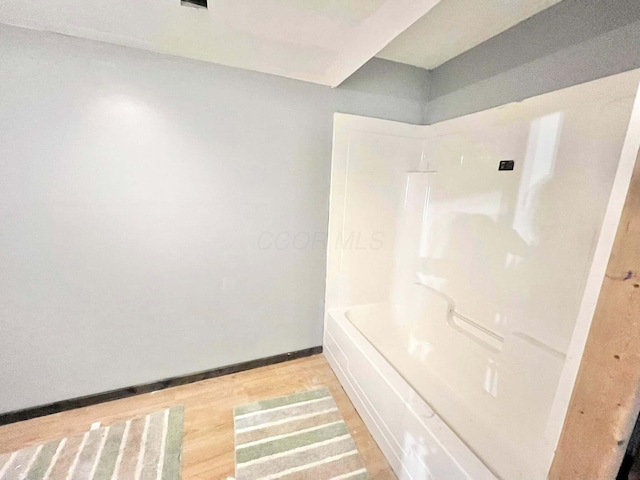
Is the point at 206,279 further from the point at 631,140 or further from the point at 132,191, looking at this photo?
the point at 631,140

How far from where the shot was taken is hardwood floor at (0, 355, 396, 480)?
4.47 feet

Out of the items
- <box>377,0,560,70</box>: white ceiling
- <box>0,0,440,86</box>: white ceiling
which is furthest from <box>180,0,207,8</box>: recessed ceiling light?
<box>377,0,560,70</box>: white ceiling

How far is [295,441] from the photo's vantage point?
1.47 meters

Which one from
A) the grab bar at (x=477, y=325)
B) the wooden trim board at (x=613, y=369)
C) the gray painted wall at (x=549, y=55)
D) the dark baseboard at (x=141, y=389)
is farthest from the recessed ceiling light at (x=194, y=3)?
the grab bar at (x=477, y=325)

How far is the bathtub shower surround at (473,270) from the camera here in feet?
3.73

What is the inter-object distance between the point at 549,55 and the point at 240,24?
1.63m

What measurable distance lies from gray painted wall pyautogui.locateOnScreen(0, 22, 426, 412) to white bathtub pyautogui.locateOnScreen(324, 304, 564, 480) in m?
0.75

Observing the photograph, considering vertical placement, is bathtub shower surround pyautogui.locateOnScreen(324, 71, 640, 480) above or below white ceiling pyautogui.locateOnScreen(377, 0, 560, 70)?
below

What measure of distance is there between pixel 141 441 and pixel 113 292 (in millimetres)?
869

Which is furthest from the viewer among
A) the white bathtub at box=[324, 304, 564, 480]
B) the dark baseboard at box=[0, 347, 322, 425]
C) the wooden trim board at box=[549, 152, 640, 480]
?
the dark baseboard at box=[0, 347, 322, 425]

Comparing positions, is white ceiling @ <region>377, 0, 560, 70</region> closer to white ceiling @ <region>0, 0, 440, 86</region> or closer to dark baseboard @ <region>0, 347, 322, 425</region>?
white ceiling @ <region>0, 0, 440, 86</region>

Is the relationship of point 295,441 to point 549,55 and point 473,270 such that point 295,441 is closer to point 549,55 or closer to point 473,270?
point 473,270

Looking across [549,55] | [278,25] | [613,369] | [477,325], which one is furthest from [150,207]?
[549,55]

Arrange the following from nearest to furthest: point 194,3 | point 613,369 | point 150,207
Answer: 1. point 613,369
2. point 194,3
3. point 150,207
